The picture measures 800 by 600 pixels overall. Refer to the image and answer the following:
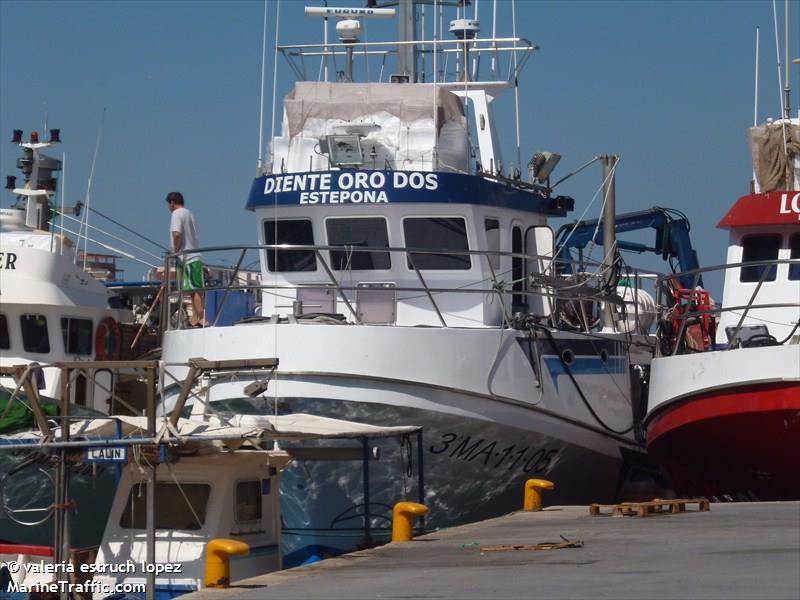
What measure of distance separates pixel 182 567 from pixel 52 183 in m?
10.6

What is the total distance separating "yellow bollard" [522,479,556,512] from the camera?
559 inches

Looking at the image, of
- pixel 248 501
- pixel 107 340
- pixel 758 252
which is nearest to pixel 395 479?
pixel 248 501

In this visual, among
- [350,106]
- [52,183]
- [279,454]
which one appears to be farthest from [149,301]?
[279,454]

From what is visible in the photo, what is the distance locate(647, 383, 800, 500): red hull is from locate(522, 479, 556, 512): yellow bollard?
1398 mm

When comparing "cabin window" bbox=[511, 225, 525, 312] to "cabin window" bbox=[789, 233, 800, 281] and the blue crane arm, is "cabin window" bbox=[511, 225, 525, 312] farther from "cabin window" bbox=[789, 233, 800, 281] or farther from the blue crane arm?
the blue crane arm

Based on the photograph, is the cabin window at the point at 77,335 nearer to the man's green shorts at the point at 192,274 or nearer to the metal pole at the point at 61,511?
the man's green shorts at the point at 192,274

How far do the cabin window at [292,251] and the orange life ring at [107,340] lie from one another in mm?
3280

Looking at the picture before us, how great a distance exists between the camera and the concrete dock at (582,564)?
8.31 meters

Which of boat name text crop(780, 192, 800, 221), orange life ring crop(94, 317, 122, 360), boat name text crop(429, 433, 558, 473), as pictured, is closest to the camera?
boat name text crop(429, 433, 558, 473)

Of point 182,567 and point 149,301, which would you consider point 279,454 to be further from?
point 149,301

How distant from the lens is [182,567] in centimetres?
1143

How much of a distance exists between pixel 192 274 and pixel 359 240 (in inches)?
74.5

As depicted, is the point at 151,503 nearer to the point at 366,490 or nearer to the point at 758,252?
the point at 366,490

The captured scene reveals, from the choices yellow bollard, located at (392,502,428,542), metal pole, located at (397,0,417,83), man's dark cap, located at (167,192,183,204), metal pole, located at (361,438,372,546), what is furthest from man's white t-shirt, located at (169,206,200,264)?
yellow bollard, located at (392,502,428,542)
